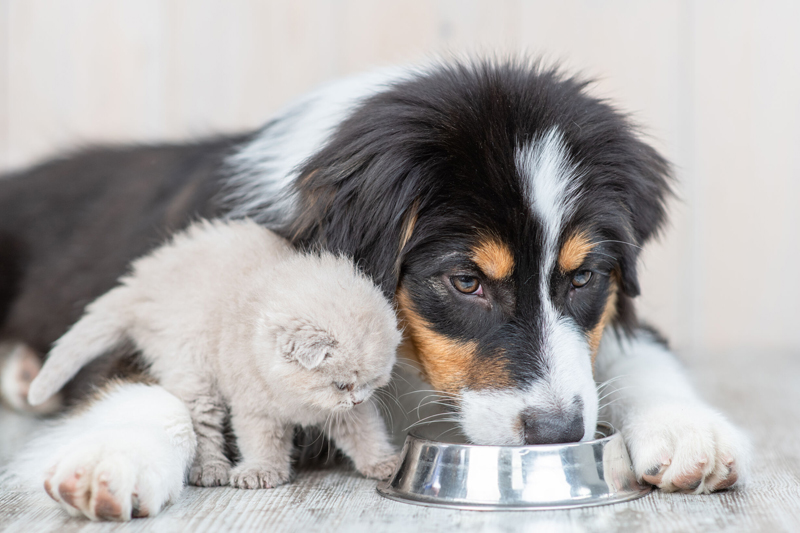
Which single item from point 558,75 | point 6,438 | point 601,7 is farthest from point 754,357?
point 6,438

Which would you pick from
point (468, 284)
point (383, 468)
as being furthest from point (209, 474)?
point (468, 284)

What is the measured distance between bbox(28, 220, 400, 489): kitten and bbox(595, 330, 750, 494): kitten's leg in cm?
54

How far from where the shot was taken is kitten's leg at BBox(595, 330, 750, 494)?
1.70m

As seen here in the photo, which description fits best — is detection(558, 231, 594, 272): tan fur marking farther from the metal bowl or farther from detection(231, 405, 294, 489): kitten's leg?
detection(231, 405, 294, 489): kitten's leg

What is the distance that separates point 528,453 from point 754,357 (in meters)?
2.86

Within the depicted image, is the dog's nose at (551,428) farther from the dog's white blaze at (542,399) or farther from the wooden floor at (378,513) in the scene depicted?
the wooden floor at (378,513)

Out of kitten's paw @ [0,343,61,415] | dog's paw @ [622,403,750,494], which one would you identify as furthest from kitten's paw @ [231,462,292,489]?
kitten's paw @ [0,343,61,415]

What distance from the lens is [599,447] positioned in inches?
64.5

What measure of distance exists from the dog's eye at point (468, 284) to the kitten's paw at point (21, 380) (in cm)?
155

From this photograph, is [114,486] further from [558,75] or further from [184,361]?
[558,75]

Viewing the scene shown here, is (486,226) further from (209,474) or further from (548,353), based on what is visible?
(209,474)

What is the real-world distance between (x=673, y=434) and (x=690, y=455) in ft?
0.23

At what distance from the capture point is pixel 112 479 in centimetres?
151

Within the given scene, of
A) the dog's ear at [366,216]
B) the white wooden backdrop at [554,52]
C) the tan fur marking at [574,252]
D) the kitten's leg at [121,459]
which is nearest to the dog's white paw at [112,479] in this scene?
the kitten's leg at [121,459]
